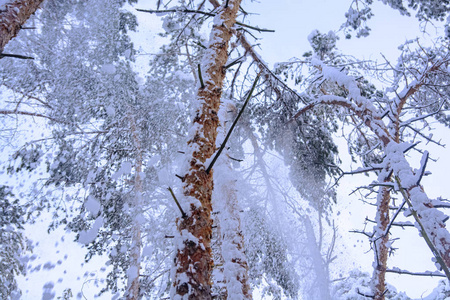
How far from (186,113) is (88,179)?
340 cm

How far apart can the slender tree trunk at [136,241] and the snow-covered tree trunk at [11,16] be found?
15.6ft

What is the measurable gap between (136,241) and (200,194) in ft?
18.1

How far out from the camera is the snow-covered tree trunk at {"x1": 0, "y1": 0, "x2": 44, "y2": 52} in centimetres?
283

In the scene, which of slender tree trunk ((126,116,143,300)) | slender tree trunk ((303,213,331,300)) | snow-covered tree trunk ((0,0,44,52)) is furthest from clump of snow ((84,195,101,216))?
slender tree trunk ((303,213,331,300))

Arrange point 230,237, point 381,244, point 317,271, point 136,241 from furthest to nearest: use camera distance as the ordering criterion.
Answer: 1. point 317,271
2. point 136,241
3. point 381,244
4. point 230,237

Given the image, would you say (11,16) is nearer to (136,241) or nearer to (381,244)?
(136,241)

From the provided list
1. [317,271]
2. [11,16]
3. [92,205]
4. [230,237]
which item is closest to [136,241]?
[92,205]

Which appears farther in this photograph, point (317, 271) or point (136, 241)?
point (317, 271)

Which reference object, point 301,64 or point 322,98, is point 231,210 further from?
point 301,64

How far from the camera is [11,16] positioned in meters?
2.95

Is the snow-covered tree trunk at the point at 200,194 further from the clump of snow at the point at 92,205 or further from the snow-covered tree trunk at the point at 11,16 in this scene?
the clump of snow at the point at 92,205

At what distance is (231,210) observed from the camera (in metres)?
3.99

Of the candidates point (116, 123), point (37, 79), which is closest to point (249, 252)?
point (116, 123)

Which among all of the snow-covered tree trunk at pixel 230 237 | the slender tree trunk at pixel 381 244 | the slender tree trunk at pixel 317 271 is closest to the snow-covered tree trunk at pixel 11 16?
the snow-covered tree trunk at pixel 230 237
